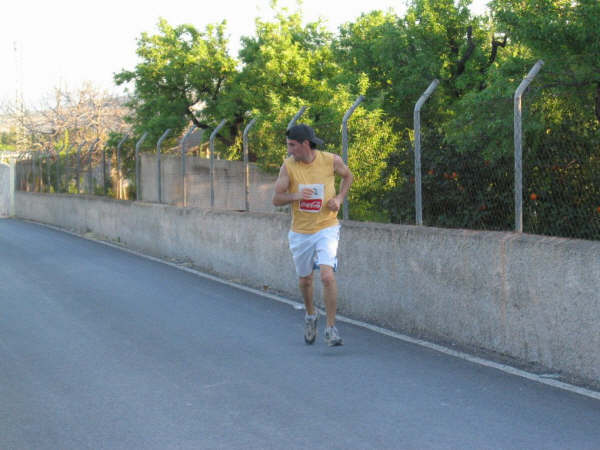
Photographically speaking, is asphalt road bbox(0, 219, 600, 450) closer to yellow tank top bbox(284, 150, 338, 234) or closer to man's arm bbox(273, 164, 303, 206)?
yellow tank top bbox(284, 150, 338, 234)

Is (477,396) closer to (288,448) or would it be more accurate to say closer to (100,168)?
(288,448)

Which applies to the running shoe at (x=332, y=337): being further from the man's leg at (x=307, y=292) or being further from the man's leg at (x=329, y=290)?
the man's leg at (x=307, y=292)

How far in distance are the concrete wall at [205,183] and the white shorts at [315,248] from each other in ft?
23.6

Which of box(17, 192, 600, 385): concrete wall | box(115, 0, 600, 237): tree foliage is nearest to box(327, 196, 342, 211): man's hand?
box(17, 192, 600, 385): concrete wall

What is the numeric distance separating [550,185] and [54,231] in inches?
750

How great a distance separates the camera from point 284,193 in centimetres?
696

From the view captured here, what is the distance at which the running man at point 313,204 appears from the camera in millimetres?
6875

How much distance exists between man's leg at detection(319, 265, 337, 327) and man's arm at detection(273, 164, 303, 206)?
0.66 metres

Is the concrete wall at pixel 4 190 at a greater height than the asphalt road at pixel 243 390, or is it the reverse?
the concrete wall at pixel 4 190

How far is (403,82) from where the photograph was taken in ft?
96.5

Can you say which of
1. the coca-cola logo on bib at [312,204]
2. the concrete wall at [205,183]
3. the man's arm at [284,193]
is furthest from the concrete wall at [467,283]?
the concrete wall at [205,183]

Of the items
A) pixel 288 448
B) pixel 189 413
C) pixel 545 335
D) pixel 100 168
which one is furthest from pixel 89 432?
pixel 100 168

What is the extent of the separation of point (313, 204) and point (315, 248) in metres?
0.40

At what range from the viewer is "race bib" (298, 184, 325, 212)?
272 inches
